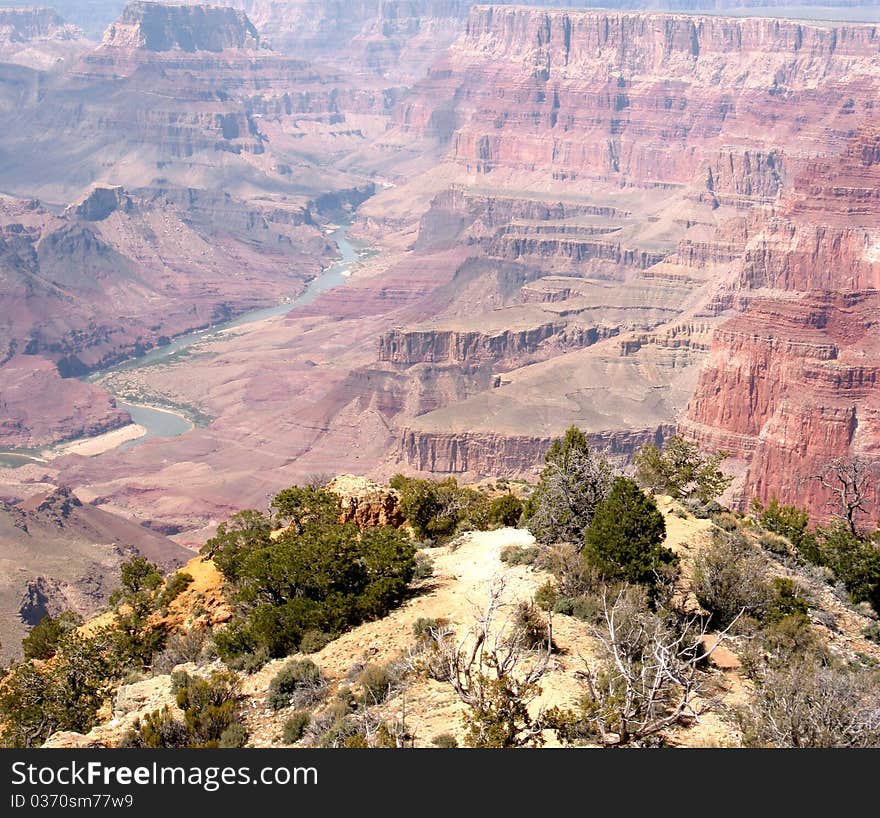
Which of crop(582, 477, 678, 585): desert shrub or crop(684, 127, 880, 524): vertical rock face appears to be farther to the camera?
crop(684, 127, 880, 524): vertical rock face

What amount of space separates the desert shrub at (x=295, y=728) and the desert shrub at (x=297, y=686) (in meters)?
0.98

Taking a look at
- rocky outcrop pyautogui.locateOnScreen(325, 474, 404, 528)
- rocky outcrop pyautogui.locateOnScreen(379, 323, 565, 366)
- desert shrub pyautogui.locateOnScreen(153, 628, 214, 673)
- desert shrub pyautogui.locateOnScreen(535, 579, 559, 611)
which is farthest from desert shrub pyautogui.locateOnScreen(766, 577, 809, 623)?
rocky outcrop pyautogui.locateOnScreen(379, 323, 565, 366)

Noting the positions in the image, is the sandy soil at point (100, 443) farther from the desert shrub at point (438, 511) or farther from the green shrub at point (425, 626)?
the green shrub at point (425, 626)

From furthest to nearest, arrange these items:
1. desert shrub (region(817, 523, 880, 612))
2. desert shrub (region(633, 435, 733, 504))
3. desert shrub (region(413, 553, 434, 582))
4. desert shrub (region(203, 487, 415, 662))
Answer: desert shrub (region(633, 435, 733, 504))
desert shrub (region(817, 523, 880, 612))
desert shrub (region(413, 553, 434, 582))
desert shrub (region(203, 487, 415, 662))

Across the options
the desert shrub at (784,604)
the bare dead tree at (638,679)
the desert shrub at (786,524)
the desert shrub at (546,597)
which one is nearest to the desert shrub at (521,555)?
the desert shrub at (546,597)

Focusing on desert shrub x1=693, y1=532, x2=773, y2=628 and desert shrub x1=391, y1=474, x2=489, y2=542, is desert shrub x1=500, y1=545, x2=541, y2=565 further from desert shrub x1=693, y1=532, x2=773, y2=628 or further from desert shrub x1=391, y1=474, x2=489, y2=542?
desert shrub x1=693, y1=532, x2=773, y2=628

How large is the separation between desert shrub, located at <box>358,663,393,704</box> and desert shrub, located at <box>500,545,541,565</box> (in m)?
8.63

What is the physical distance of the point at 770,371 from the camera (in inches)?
3752

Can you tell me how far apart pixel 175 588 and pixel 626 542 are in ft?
47.3

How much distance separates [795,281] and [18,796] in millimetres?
134811

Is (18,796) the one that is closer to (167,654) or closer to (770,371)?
(167,654)

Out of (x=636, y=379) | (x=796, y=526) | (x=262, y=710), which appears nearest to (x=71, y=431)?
(x=636, y=379)

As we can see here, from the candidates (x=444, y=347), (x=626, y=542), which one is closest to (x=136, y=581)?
(x=626, y=542)

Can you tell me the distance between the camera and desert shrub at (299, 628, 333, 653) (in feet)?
95.3
